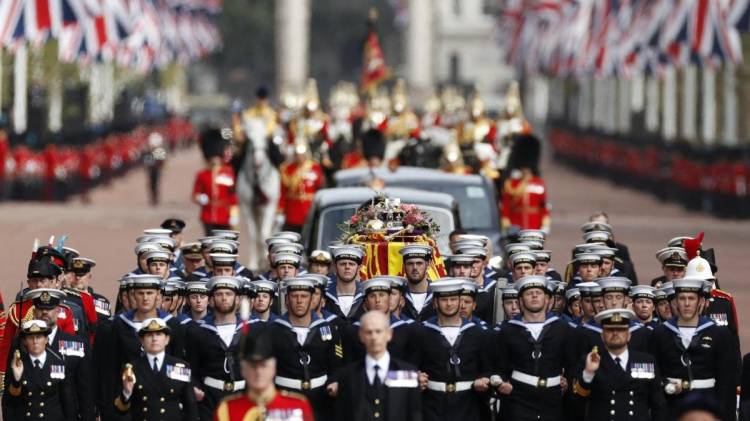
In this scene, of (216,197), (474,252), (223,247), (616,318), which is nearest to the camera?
(616,318)

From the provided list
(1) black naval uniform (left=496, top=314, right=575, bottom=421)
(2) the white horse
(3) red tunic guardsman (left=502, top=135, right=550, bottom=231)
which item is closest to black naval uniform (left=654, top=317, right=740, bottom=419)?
(1) black naval uniform (left=496, top=314, right=575, bottom=421)

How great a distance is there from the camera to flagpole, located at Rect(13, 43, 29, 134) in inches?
1780

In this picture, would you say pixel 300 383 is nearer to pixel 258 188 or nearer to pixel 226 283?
pixel 226 283

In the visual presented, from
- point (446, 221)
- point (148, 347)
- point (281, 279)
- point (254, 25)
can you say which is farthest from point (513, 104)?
point (254, 25)

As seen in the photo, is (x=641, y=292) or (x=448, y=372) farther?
(x=641, y=292)

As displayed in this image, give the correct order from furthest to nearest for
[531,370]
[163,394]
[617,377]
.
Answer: [531,370], [617,377], [163,394]

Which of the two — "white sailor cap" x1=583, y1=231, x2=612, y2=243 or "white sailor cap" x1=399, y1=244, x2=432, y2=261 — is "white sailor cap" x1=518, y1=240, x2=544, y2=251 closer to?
"white sailor cap" x1=583, y1=231, x2=612, y2=243

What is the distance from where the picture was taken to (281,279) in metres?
14.7

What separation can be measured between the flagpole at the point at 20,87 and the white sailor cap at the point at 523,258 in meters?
30.6

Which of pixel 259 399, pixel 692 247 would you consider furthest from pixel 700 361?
pixel 259 399

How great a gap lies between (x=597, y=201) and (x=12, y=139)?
1235 centimetres

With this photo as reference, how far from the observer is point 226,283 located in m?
13.1

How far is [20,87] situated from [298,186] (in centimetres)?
2214

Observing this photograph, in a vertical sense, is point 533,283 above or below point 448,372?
above
